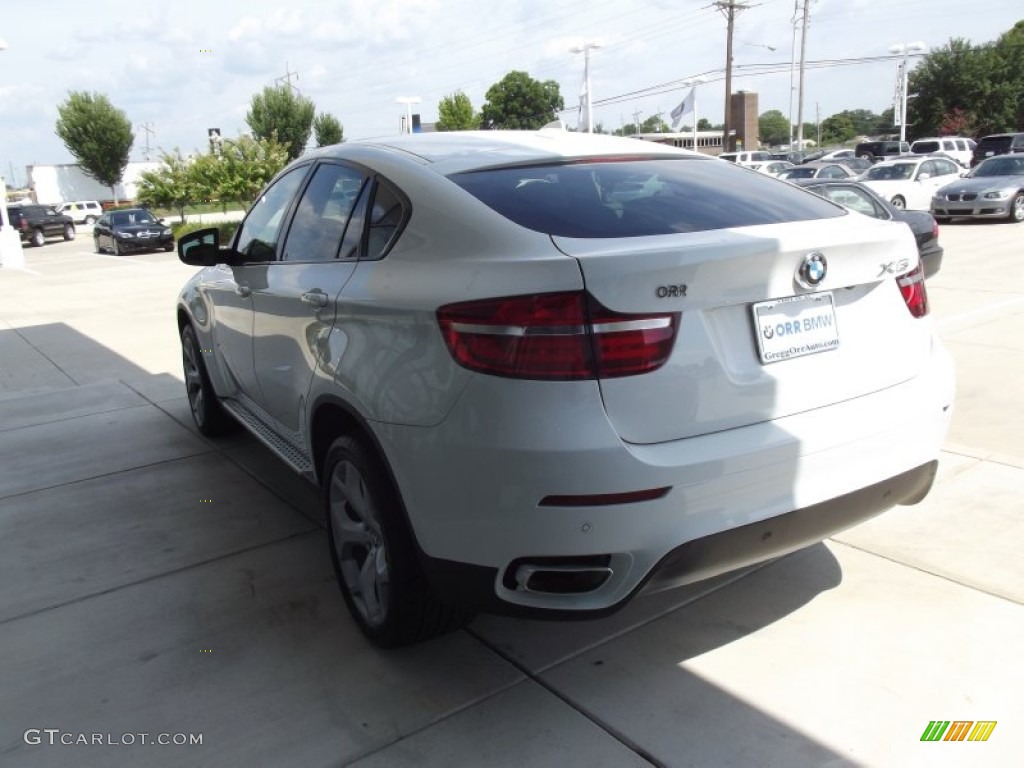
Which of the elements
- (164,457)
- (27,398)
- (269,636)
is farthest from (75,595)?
(27,398)

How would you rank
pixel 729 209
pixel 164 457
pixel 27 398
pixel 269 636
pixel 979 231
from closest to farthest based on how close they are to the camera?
pixel 729 209
pixel 269 636
pixel 164 457
pixel 27 398
pixel 979 231

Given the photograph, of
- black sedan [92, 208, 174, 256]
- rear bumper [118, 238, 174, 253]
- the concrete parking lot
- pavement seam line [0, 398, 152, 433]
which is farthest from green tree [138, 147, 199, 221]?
the concrete parking lot

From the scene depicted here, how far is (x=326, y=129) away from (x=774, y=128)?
11542 cm

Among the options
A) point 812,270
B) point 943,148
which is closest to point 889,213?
point 812,270

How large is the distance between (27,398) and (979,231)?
54.3 ft

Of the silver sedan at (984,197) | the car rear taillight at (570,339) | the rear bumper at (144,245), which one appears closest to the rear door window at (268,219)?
the car rear taillight at (570,339)

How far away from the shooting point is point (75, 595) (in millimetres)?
3604

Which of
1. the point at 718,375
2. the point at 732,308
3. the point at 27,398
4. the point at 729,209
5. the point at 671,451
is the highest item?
the point at 729,209

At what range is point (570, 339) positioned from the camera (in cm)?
219

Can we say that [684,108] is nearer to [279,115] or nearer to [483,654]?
[279,115]

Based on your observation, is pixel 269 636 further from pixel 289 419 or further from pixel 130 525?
pixel 130 525

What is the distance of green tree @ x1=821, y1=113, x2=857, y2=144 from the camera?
116 m

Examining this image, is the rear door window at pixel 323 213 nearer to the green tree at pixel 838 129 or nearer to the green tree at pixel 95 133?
the green tree at pixel 95 133

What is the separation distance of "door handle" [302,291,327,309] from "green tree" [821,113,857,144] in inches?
4699
